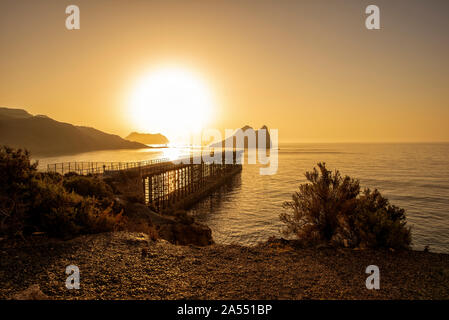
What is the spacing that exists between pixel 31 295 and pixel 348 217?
11.4 meters

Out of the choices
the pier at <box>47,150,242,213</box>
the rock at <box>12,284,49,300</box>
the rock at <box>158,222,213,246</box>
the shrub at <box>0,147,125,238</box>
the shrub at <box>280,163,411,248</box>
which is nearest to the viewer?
the rock at <box>12,284,49,300</box>

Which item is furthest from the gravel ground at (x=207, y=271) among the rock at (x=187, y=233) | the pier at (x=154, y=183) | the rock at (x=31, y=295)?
the pier at (x=154, y=183)

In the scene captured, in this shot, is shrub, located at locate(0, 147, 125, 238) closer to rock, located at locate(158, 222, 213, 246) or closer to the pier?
rock, located at locate(158, 222, 213, 246)

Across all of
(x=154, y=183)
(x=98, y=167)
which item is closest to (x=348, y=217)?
(x=154, y=183)

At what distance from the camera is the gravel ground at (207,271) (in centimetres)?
553

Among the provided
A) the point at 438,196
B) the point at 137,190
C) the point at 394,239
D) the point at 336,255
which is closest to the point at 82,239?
the point at 336,255

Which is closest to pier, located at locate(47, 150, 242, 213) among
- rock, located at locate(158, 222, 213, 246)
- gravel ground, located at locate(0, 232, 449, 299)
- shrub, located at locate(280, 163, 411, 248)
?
rock, located at locate(158, 222, 213, 246)

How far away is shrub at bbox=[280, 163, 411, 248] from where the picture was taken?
360 inches

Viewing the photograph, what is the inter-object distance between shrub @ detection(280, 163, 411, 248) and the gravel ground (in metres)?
0.79

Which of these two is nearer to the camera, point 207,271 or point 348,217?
point 207,271

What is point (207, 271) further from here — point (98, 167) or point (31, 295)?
point (98, 167)

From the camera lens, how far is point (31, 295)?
4.74 meters

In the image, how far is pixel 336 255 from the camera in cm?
836
